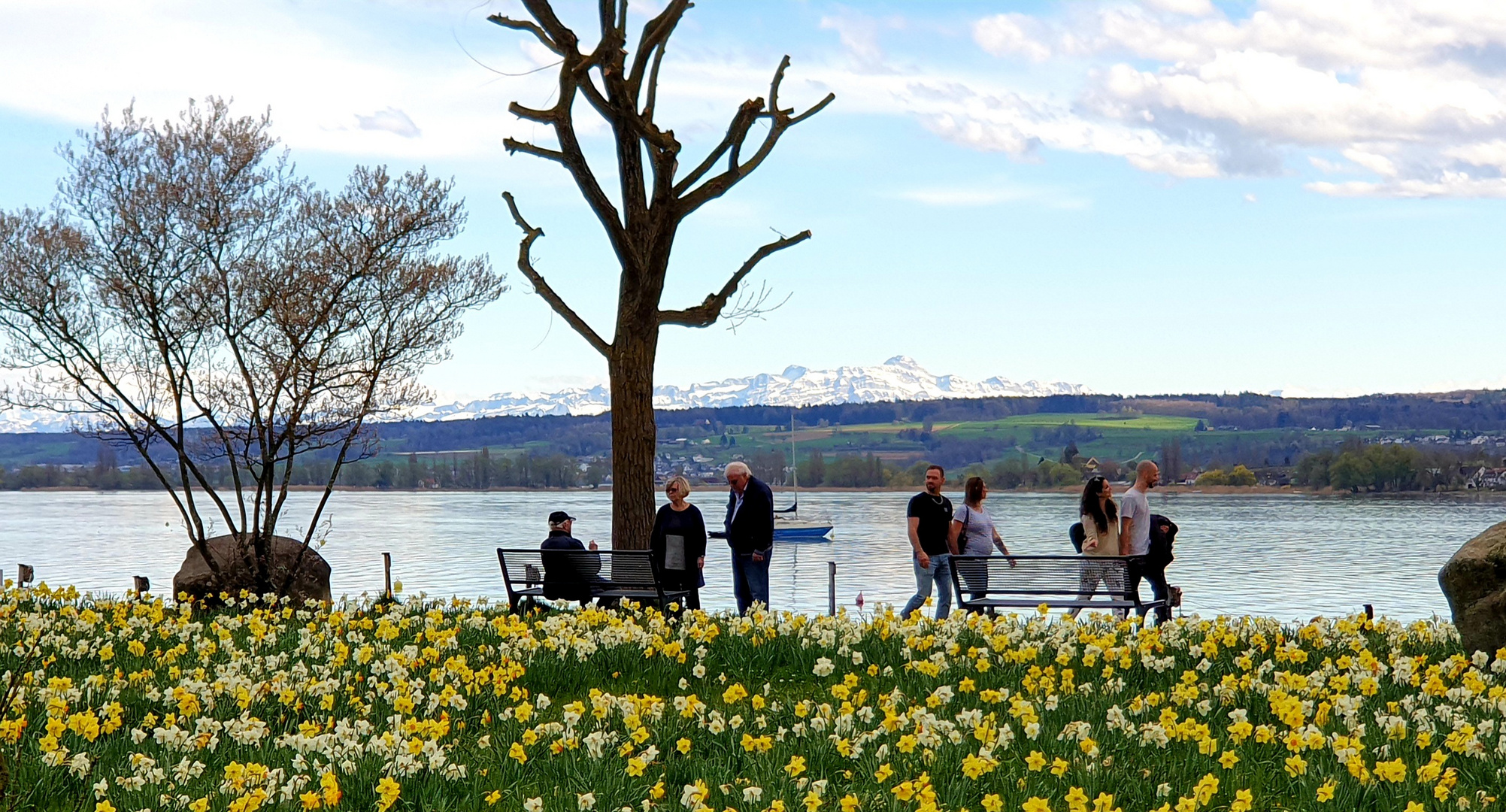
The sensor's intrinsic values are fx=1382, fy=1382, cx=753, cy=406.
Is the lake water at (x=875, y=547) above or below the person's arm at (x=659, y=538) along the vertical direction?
below

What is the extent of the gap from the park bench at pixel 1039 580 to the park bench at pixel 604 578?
2.58 m

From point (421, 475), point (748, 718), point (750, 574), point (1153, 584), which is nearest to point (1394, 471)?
point (421, 475)

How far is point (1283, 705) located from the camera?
242 inches

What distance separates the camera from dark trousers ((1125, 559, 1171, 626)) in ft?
38.6

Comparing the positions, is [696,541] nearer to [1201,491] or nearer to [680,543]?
[680,543]

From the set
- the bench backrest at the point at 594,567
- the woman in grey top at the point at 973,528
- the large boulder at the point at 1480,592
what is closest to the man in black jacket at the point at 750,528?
the bench backrest at the point at 594,567

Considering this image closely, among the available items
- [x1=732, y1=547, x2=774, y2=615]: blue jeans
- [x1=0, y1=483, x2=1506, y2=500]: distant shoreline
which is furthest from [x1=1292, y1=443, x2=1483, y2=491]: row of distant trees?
[x1=732, y1=547, x2=774, y2=615]: blue jeans

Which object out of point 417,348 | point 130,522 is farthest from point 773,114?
point 130,522

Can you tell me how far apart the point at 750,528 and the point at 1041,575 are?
263cm

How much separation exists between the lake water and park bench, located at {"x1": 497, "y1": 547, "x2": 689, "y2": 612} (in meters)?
11.7

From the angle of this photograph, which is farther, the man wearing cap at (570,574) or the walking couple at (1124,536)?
the man wearing cap at (570,574)

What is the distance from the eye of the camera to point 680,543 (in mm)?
12469

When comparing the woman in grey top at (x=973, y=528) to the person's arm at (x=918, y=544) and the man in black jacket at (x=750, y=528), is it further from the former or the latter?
the man in black jacket at (x=750, y=528)

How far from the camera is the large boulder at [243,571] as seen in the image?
55.6 ft
